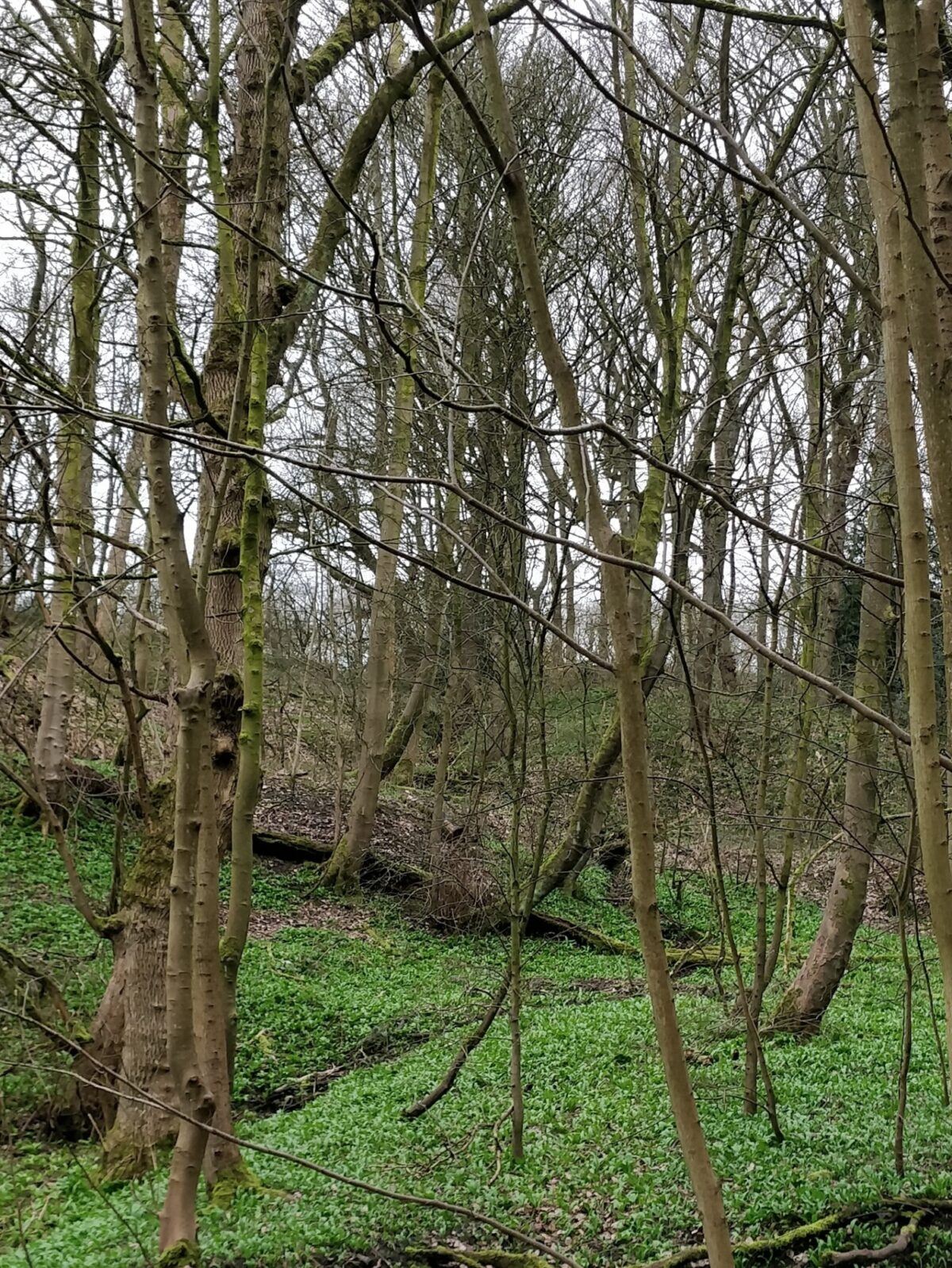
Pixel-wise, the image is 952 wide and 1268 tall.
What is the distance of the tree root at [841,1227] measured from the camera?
3.25m

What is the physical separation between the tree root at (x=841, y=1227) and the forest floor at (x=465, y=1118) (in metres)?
0.06

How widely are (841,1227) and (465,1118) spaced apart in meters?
2.59

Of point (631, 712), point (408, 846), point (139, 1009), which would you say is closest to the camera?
point (631, 712)

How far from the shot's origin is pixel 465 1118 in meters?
5.50

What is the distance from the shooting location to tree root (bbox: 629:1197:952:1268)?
10.7ft

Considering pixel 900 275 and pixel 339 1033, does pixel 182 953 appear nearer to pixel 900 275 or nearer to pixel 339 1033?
pixel 900 275

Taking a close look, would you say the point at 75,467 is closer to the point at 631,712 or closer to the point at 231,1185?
the point at 231,1185

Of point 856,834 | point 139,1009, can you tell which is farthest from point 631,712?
point 856,834

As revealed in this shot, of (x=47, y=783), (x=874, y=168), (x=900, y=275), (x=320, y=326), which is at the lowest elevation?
(x=47, y=783)

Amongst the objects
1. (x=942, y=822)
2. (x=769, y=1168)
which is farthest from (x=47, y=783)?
(x=942, y=822)

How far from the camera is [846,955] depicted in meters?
6.41

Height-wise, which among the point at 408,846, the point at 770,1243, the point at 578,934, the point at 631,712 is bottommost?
the point at 578,934

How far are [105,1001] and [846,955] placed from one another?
490 centimetres

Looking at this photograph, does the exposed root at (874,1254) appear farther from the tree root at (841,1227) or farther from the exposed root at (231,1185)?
the exposed root at (231,1185)
